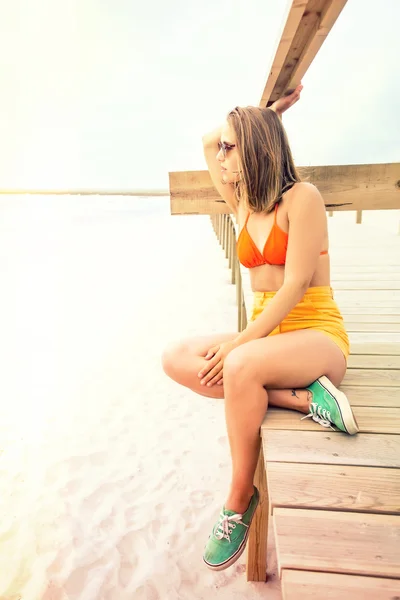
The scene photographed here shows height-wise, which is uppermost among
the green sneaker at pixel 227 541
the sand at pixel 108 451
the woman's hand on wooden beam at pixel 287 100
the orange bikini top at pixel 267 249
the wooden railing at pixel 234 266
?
the woman's hand on wooden beam at pixel 287 100

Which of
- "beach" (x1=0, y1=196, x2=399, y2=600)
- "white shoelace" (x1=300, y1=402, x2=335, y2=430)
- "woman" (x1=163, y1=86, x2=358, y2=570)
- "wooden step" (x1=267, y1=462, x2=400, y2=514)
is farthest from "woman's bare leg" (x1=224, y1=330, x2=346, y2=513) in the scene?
"beach" (x1=0, y1=196, x2=399, y2=600)

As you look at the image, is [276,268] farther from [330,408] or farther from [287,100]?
[287,100]

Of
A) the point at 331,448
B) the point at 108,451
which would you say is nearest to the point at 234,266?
the point at 108,451

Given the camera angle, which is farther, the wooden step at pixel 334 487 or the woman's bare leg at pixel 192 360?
the woman's bare leg at pixel 192 360

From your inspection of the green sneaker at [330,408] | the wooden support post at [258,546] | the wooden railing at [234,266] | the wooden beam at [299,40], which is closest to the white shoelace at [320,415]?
the green sneaker at [330,408]

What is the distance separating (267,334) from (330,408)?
41 cm

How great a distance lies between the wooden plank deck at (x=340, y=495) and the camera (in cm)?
82

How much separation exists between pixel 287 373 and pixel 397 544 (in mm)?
626

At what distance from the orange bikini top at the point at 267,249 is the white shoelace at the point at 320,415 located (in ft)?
2.10

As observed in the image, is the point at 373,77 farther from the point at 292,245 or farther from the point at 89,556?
the point at 89,556

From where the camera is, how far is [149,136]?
2998 centimetres

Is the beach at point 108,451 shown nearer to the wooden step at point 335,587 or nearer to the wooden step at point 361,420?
the wooden step at point 361,420

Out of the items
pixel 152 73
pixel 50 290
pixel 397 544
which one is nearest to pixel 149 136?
pixel 152 73

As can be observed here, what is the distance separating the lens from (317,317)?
1692 mm
